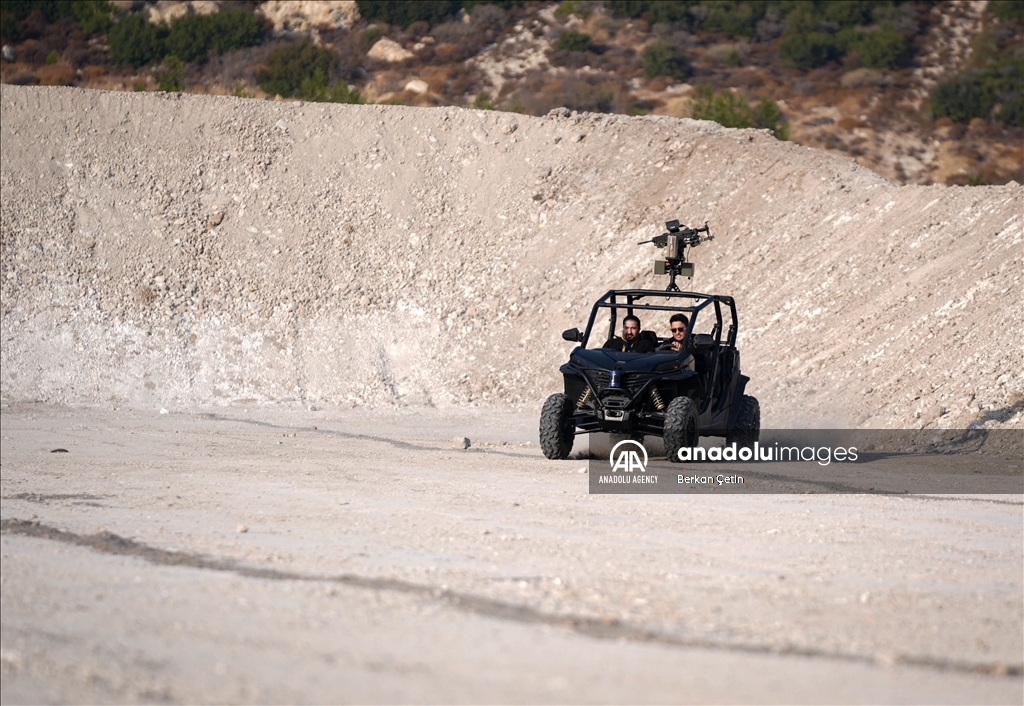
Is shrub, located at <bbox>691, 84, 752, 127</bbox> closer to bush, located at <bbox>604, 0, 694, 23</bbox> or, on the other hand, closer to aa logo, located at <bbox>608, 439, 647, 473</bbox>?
bush, located at <bbox>604, 0, 694, 23</bbox>

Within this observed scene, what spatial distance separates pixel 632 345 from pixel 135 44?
4775 centimetres

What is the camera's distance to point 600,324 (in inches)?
1069

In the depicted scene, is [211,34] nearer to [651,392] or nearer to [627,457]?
[627,457]

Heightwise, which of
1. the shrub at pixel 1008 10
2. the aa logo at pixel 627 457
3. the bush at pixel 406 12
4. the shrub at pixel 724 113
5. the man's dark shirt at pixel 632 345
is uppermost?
the shrub at pixel 1008 10

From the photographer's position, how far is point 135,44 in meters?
56.4

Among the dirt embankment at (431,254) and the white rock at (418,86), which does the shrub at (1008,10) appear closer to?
the white rock at (418,86)

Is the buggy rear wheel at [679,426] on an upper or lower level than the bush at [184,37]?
lower

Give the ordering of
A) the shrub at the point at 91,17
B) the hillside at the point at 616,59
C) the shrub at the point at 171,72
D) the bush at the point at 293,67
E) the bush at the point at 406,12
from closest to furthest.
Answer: the shrub at the point at 171,72, the hillside at the point at 616,59, the bush at the point at 293,67, the shrub at the point at 91,17, the bush at the point at 406,12

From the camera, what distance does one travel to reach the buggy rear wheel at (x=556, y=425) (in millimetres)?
14117

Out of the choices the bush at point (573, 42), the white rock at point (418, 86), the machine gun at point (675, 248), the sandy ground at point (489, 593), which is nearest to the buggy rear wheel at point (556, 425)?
the sandy ground at point (489, 593)

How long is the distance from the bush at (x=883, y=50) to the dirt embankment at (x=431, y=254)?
2928 centimetres

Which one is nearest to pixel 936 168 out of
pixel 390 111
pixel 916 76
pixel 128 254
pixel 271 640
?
pixel 916 76

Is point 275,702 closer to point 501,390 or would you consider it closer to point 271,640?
point 271,640

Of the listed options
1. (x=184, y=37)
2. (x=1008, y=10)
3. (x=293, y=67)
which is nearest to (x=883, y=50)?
(x=1008, y=10)
